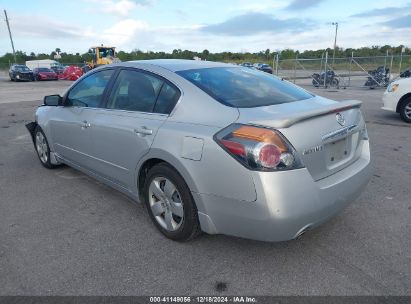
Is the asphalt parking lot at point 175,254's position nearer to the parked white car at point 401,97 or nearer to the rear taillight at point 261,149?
the rear taillight at point 261,149

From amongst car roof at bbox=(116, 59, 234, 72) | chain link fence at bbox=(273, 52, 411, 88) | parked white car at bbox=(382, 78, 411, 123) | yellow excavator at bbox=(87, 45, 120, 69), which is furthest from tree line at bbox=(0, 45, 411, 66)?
car roof at bbox=(116, 59, 234, 72)

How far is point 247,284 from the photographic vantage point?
2617 millimetres

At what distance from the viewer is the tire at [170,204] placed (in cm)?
291

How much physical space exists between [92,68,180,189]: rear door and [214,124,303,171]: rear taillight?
2.72 ft

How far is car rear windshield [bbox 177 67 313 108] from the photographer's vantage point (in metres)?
2.99

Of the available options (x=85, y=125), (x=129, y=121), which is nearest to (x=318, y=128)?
(x=129, y=121)

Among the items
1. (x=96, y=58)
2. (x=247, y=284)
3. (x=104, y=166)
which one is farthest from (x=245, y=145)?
(x=96, y=58)

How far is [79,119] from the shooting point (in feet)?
13.7

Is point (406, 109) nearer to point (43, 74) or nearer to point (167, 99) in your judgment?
point (167, 99)

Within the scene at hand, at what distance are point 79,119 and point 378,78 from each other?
21.3 metres

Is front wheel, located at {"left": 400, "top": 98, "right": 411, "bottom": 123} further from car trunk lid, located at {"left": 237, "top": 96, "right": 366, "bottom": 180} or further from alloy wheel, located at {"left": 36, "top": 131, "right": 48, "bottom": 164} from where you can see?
alloy wheel, located at {"left": 36, "top": 131, "right": 48, "bottom": 164}

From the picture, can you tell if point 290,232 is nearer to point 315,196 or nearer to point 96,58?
point 315,196

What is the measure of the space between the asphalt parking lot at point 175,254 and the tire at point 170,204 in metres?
0.14

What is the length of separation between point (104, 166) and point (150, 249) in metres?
1.18
